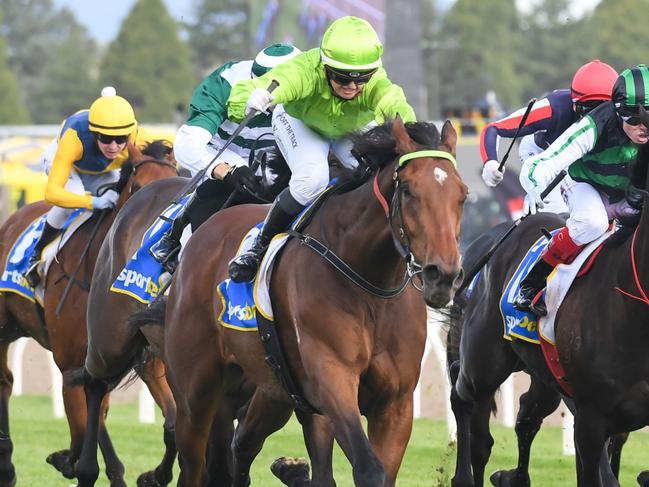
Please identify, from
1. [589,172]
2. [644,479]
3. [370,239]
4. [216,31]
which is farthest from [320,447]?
[216,31]

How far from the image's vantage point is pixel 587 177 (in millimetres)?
6809

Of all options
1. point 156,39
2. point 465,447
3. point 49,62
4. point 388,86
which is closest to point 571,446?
point 465,447

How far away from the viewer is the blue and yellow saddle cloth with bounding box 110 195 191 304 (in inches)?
289

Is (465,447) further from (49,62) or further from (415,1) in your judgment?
(49,62)

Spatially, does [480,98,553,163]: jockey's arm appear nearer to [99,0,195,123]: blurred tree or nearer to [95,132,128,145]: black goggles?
[95,132,128,145]: black goggles

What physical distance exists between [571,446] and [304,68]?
464 cm

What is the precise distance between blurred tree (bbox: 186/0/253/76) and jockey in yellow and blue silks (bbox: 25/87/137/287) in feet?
224

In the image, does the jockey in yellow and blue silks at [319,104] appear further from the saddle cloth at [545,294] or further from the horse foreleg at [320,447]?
the saddle cloth at [545,294]

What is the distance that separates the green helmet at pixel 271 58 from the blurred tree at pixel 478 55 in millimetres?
64864

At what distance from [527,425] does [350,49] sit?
3095 mm

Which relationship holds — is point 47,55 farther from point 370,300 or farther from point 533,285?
point 370,300

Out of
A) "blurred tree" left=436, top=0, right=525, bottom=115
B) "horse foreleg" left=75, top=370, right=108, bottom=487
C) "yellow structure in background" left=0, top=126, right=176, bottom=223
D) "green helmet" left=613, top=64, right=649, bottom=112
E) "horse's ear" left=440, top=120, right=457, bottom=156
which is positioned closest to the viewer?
"horse's ear" left=440, top=120, right=457, bottom=156

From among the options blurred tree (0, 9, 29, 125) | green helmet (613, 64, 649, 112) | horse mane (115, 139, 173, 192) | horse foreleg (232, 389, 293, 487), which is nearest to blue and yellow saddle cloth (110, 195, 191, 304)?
horse foreleg (232, 389, 293, 487)

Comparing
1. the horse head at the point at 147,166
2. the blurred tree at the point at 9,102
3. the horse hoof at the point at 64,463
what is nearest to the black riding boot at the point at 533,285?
the horse head at the point at 147,166
